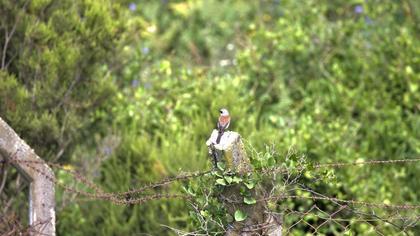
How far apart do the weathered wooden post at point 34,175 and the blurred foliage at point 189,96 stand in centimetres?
69

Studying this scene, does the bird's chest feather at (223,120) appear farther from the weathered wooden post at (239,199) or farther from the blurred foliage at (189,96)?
the blurred foliage at (189,96)

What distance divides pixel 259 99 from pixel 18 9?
275 centimetres

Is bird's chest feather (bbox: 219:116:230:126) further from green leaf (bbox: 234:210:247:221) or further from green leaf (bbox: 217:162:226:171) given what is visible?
green leaf (bbox: 234:210:247:221)

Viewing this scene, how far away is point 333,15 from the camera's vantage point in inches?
345

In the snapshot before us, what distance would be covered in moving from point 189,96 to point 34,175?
102 inches

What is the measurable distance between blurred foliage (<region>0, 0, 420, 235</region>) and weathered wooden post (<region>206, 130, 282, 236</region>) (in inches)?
20.2

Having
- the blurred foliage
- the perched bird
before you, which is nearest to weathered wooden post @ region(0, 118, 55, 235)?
the blurred foliage

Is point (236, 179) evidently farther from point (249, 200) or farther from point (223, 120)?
point (223, 120)

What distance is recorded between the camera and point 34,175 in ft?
12.7

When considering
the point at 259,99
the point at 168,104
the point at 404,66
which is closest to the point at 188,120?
the point at 168,104

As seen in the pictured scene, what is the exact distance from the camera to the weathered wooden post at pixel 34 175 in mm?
3826

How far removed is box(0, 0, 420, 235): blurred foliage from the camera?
499cm

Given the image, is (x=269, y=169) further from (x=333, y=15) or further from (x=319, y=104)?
(x=333, y=15)

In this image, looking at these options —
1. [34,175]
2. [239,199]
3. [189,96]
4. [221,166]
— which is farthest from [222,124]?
[189,96]
